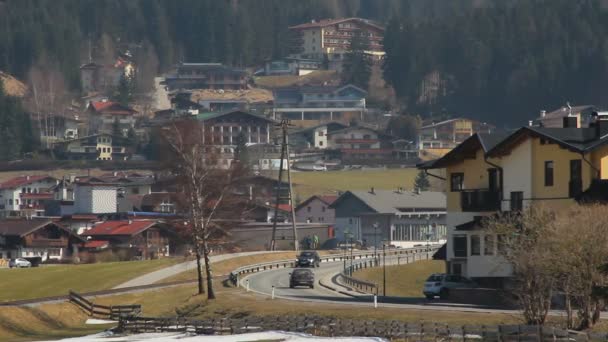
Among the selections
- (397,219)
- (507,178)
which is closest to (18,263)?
(397,219)

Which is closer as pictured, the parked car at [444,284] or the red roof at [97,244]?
the parked car at [444,284]

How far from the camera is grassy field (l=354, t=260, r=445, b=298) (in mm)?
83188

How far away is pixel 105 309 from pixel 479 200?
1835cm

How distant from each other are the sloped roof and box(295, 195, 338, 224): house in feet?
35.6

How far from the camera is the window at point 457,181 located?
74000 millimetres

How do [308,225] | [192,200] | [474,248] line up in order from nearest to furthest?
[474,248]
[192,200]
[308,225]

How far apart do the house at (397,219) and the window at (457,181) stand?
61.4 meters

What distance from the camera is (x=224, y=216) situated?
291 feet

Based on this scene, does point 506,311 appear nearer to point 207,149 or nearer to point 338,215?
point 207,149

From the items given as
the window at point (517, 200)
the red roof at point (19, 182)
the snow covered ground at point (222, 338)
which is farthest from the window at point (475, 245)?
the red roof at point (19, 182)

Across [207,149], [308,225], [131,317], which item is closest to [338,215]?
[308,225]

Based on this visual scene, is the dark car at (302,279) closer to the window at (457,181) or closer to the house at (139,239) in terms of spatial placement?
the window at (457,181)

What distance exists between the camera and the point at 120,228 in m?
138

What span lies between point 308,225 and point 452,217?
7320cm
